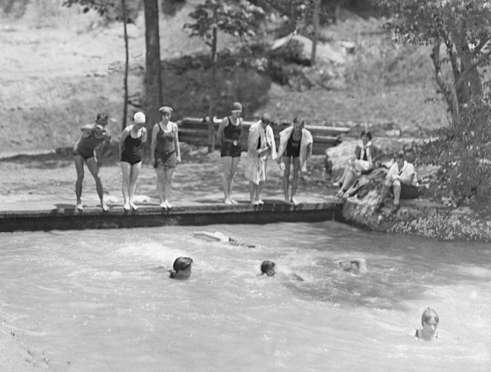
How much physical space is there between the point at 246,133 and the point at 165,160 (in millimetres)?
9328

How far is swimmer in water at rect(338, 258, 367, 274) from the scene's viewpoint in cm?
1258

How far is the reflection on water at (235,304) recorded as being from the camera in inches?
356

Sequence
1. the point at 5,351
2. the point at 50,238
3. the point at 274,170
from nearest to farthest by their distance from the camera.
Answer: the point at 5,351, the point at 50,238, the point at 274,170

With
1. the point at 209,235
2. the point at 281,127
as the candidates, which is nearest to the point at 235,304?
the point at 209,235

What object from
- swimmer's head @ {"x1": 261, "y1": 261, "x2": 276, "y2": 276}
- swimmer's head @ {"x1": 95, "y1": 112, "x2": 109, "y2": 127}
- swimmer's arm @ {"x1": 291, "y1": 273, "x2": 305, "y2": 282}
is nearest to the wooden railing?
swimmer's head @ {"x1": 95, "y1": 112, "x2": 109, "y2": 127}

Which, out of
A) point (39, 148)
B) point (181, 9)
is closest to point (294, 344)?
point (39, 148)

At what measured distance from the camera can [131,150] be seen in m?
14.3

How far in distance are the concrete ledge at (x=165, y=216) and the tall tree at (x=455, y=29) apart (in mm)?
3361

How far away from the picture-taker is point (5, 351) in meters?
8.24

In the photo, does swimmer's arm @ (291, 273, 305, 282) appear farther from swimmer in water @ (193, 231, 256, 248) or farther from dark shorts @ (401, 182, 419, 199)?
dark shorts @ (401, 182, 419, 199)

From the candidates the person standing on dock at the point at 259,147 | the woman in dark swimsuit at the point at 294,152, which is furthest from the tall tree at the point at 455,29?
the person standing on dock at the point at 259,147

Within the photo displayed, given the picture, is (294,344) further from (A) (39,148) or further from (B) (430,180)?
(A) (39,148)

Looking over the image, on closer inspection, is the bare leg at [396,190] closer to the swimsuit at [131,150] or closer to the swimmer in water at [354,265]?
the swimmer in water at [354,265]

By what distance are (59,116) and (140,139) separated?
13.2 m
